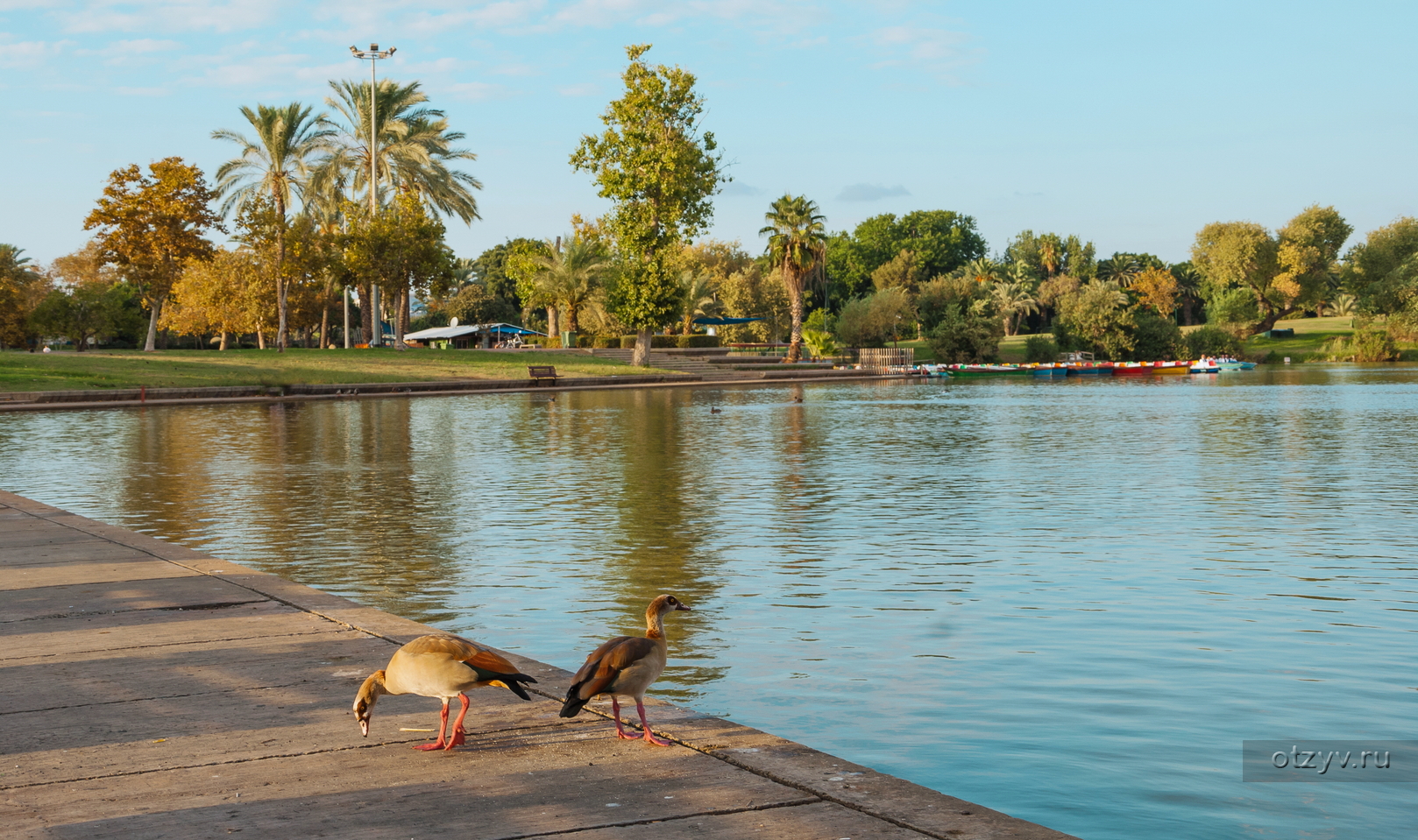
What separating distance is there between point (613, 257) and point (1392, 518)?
225 feet

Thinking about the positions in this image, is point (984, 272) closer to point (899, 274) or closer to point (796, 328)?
point (899, 274)

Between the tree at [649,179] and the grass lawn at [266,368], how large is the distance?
12.5 ft

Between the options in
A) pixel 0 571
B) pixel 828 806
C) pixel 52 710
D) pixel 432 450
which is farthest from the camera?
pixel 432 450

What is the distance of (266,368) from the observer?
2042 inches

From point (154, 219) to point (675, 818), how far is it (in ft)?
208

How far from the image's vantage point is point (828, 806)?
459 centimetres

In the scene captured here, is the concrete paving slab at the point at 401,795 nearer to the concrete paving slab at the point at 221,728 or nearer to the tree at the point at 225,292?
the concrete paving slab at the point at 221,728

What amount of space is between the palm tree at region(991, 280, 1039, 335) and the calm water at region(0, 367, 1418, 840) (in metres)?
88.6

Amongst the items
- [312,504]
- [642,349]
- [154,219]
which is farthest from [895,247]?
[312,504]

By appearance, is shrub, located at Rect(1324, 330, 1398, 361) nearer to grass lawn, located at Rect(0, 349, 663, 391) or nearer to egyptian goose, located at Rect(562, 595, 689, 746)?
grass lawn, located at Rect(0, 349, 663, 391)

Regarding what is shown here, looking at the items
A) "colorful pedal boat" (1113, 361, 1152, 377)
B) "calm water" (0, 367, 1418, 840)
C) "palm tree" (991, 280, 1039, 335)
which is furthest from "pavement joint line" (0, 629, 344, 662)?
"palm tree" (991, 280, 1039, 335)

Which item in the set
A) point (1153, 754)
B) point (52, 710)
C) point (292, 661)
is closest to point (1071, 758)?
point (1153, 754)

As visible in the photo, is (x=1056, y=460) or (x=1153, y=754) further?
(x=1056, y=460)

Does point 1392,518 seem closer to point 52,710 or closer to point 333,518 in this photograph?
point 333,518
